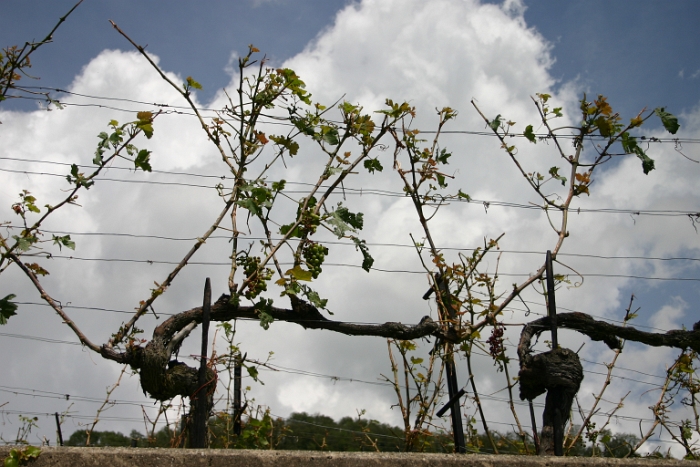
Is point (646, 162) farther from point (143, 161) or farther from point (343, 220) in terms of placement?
point (143, 161)

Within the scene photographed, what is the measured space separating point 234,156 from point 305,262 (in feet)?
2.20

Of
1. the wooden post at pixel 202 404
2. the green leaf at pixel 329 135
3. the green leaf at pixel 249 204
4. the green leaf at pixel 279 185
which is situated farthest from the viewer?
the green leaf at pixel 329 135

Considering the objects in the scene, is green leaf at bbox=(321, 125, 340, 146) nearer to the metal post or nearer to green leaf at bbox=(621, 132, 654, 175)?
the metal post

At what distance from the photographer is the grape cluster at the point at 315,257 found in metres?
2.95

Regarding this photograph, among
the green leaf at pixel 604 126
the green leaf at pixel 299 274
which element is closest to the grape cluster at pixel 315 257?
the green leaf at pixel 299 274

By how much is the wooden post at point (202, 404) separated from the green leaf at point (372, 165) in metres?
1.25

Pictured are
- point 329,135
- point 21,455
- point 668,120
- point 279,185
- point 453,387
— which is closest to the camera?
point 21,455

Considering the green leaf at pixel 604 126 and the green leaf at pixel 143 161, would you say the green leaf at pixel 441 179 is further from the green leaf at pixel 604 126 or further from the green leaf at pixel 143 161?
the green leaf at pixel 143 161

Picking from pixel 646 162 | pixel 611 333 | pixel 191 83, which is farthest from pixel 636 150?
pixel 191 83

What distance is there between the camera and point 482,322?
10.1ft

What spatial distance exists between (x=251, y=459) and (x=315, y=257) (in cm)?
122

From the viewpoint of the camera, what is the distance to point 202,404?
2527 mm

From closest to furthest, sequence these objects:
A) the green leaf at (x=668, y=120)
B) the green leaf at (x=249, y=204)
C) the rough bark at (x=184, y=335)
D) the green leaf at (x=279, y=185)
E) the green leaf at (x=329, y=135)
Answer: the rough bark at (x=184, y=335) < the green leaf at (x=249, y=204) < the green leaf at (x=279, y=185) < the green leaf at (x=329, y=135) < the green leaf at (x=668, y=120)

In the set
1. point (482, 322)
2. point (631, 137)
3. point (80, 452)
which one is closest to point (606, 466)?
point (482, 322)
